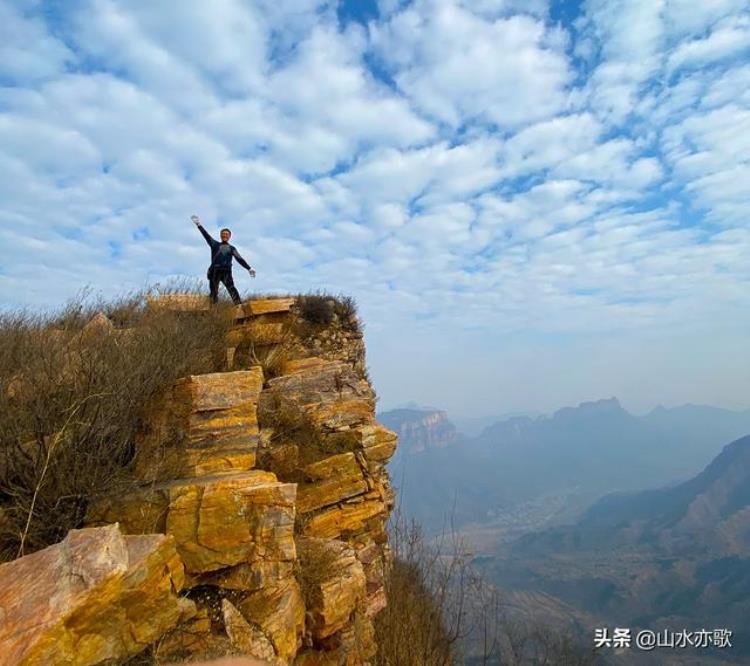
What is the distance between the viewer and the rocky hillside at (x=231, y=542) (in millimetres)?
4039

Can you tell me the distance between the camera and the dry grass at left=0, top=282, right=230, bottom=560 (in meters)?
5.55

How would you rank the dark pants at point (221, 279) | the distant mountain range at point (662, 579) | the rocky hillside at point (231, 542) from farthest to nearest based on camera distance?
the distant mountain range at point (662, 579), the dark pants at point (221, 279), the rocky hillside at point (231, 542)

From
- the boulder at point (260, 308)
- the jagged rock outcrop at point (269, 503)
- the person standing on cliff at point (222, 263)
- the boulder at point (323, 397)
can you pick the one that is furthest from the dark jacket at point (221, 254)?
the boulder at point (323, 397)

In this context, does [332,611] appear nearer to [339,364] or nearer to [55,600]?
[55,600]

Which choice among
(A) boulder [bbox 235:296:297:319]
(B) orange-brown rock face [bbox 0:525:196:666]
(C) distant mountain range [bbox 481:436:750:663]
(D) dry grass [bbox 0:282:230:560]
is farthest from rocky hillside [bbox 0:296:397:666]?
(C) distant mountain range [bbox 481:436:750:663]

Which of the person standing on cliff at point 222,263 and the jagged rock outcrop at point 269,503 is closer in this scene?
the jagged rock outcrop at point 269,503

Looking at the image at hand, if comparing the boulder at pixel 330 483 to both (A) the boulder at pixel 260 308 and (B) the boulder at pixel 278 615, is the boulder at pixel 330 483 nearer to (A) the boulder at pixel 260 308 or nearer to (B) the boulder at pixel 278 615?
(B) the boulder at pixel 278 615

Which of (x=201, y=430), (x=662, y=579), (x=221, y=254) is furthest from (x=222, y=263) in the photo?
(x=662, y=579)

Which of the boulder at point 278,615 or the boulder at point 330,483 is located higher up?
the boulder at point 330,483

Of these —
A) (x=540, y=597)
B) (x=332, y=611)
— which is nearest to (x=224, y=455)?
(x=332, y=611)

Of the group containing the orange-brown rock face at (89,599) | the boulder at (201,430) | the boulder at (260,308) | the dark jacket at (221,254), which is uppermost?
the dark jacket at (221,254)

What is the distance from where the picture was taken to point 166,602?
178 inches

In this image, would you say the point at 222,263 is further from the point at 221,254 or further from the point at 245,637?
the point at 245,637

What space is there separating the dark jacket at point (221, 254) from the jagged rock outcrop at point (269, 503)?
2305 mm
